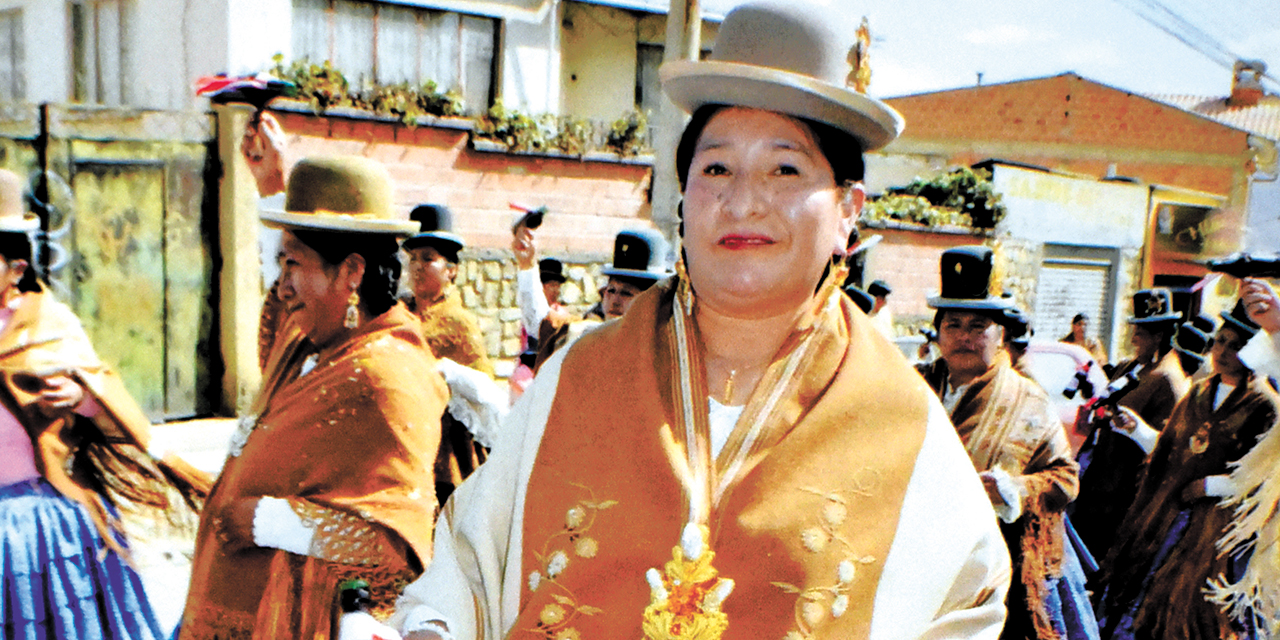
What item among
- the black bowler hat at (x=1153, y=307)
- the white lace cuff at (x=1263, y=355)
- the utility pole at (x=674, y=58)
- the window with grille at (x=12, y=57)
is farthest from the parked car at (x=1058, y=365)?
the window with grille at (x=12, y=57)

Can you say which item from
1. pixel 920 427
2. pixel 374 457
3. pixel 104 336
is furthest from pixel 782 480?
pixel 104 336

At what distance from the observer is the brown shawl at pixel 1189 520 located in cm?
494

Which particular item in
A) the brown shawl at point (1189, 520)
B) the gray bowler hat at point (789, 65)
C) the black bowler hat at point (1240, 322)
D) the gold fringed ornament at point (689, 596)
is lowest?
the brown shawl at point (1189, 520)

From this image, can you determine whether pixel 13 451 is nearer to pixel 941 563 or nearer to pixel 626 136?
pixel 941 563

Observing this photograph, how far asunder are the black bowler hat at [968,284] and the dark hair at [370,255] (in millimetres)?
2364

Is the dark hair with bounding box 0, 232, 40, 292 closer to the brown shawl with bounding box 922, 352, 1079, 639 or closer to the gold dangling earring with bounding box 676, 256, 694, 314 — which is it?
the gold dangling earring with bounding box 676, 256, 694, 314

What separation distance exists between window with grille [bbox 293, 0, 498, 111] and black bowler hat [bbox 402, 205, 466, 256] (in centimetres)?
684

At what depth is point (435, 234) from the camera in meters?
5.65

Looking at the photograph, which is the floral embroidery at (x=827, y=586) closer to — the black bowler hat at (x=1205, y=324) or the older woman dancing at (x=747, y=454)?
the older woman dancing at (x=747, y=454)

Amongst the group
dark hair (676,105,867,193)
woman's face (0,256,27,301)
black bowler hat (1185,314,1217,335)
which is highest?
dark hair (676,105,867,193)

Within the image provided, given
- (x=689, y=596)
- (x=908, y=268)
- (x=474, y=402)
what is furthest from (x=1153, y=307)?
(x=908, y=268)

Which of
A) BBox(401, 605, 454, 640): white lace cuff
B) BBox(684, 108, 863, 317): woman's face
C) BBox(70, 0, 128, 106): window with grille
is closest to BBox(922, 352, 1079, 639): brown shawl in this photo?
BBox(684, 108, 863, 317): woman's face

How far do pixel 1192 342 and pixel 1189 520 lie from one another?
2151 mm

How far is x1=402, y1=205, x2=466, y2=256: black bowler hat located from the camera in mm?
5551
